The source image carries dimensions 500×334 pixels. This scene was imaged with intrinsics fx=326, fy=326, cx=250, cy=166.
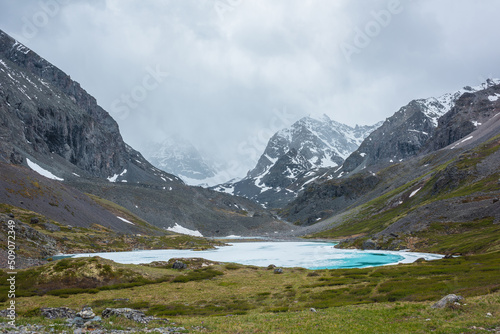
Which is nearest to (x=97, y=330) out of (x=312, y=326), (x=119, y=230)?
(x=312, y=326)

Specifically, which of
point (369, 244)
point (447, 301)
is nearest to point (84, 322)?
point (447, 301)

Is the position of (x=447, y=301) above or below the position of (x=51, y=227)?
below

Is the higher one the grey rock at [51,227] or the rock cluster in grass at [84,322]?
the grey rock at [51,227]

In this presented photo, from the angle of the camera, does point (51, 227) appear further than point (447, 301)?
Yes

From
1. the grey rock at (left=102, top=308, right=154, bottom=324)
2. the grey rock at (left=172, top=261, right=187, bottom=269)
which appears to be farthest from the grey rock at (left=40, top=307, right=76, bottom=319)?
the grey rock at (left=172, top=261, right=187, bottom=269)

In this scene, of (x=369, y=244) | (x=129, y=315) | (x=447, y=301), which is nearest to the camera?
(x=447, y=301)

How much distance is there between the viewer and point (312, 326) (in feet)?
80.5

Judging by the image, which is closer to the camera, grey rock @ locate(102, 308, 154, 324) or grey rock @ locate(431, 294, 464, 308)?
grey rock @ locate(431, 294, 464, 308)

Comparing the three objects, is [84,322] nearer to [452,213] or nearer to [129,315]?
[129,315]

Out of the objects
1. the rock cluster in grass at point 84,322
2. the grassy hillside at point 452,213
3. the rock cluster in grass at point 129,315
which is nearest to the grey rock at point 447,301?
the rock cluster in grass at point 84,322

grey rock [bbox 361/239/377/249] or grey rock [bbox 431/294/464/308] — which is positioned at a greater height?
grey rock [bbox 431/294/464/308]

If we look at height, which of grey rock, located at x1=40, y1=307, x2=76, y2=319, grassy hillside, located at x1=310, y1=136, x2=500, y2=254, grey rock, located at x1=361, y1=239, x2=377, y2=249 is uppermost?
grassy hillside, located at x1=310, y1=136, x2=500, y2=254

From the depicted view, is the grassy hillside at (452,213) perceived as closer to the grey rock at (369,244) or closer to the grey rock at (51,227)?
the grey rock at (369,244)

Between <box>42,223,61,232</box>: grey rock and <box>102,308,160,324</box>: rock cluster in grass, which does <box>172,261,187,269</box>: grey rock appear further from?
<box>42,223,61,232</box>: grey rock
